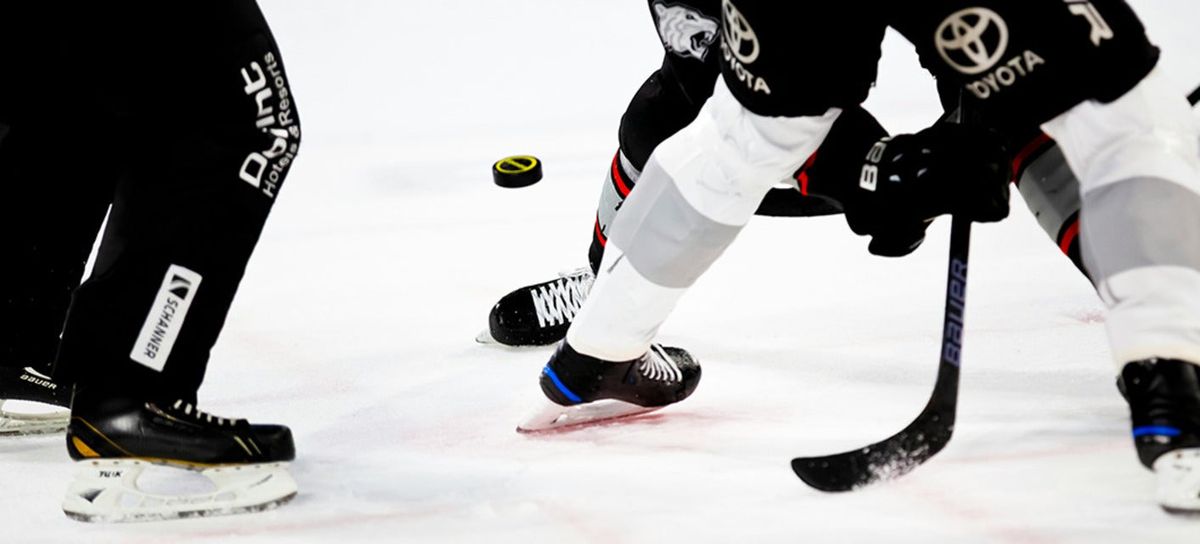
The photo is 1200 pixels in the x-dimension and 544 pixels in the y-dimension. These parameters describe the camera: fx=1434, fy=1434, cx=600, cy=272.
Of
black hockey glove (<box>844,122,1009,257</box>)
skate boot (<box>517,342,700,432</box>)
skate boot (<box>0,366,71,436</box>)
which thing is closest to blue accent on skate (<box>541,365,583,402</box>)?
skate boot (<box>517,342,700,432</box>)

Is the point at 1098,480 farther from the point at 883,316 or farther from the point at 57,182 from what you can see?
the point at 57,182

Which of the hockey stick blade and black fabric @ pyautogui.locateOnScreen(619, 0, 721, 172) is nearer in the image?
the hockey stick blade

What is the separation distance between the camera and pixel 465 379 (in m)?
2.02

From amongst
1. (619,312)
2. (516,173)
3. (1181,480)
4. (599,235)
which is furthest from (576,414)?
(516,173)

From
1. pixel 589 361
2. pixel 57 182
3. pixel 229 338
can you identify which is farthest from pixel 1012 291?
pixel 57 182

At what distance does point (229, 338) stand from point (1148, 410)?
1503mm

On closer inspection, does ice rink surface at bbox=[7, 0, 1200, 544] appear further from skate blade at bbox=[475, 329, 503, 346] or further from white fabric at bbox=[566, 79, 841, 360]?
white fabric at bbox=[566, 79, 841, 360]

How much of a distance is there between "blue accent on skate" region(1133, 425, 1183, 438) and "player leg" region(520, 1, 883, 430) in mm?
409

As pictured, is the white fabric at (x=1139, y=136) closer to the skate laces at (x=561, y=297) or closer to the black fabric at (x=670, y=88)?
the black fabric at (x=670, y=88)

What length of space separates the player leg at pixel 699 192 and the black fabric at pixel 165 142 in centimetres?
39

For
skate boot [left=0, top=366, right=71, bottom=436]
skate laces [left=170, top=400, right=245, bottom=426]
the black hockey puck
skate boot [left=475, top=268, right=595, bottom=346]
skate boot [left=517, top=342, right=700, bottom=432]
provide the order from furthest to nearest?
the black hockey puck < skate boot [left=475, top=268, right=595, bottom=346] < skate boot [left=0, top=366, right=71, bottom=436] < skate boot [left=517, top=342, right=700, bottom=432] < skate laces [left=170, top=400, right=245, bottom=426]

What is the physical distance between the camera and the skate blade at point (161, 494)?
59.6 inches

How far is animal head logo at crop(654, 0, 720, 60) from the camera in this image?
6.03ft

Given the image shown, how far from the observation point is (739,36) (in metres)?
1.39
